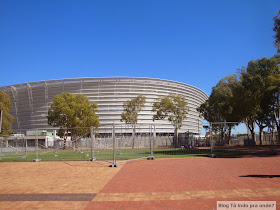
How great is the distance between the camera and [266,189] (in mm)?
5793

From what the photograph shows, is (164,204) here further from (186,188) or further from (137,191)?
(186,188)

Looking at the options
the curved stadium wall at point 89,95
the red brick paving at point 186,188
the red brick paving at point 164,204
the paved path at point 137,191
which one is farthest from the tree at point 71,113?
the curved stadium wall at point 89,95

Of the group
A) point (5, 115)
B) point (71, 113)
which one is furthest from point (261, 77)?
point (5, 115)

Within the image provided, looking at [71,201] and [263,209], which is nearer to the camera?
[263,209]

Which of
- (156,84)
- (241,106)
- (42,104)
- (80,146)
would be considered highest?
(156,84)

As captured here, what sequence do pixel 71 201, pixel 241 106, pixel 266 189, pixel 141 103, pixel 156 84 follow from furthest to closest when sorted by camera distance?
1. pixel 156 84
2. pixel 141 103
3. pixel 241 106
4. pixel 266 189
5. pixel 71 201

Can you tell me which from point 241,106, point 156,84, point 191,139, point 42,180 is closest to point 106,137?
point 191,139

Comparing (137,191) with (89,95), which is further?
(89,95)

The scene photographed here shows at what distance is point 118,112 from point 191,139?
2339 inches

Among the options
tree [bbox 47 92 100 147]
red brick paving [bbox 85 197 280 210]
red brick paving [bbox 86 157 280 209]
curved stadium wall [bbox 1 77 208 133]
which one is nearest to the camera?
red brick paving [bbox 85 197 280 210]

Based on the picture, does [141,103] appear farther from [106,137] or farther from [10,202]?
[10,202]

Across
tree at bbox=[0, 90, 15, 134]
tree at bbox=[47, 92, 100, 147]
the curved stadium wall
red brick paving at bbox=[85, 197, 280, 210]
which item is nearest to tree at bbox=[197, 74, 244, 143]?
tree at bbox=[47, 92, 100, 147]

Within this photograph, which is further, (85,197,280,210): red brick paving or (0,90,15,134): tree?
(0,90,15,134): tree

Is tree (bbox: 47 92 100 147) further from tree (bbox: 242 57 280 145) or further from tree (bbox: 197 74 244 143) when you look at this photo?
tree (bbox: 242 57 280 145)
